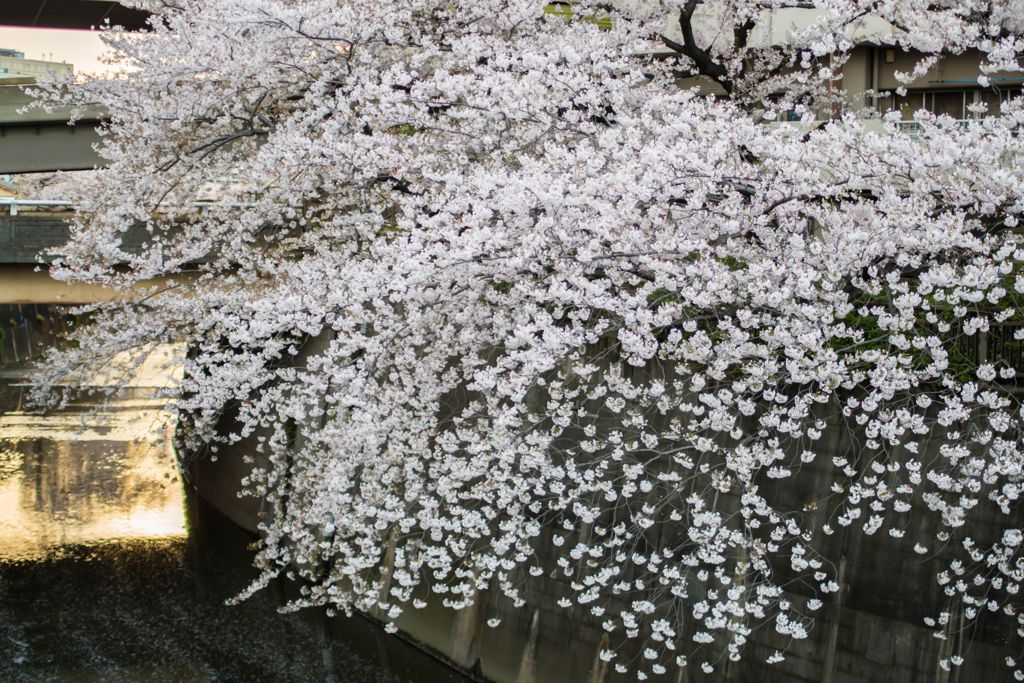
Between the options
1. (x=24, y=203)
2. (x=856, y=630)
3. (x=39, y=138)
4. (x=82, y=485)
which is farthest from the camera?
(x=82, y=485)

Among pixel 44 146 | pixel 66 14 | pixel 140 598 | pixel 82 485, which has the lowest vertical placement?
pixel 140 598

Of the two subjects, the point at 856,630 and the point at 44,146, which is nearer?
the point at 856,630

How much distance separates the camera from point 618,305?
8.77m

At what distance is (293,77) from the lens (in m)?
13.9

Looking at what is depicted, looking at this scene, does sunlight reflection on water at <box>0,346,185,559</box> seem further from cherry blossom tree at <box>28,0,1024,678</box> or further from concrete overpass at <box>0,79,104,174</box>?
concrete overpass at <box>0,79,104,174</box>

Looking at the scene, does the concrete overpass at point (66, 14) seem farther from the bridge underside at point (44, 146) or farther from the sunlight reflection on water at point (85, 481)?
the sunlight reflection on water at point (85, 481)

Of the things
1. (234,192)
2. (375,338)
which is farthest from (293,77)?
(375,338)

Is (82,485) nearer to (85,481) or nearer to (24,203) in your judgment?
(85,481)

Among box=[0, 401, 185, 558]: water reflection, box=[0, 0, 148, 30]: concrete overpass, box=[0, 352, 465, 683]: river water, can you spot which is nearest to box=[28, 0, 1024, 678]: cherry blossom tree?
box=[0, 352, 465, 683]: river water

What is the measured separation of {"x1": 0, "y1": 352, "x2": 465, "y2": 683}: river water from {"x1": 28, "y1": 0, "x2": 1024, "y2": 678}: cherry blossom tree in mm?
1046

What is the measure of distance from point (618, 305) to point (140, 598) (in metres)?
9.08

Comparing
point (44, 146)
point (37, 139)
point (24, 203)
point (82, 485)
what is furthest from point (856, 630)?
point (37, 139)

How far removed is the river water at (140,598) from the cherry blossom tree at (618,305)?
105cm

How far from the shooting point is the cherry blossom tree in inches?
324
